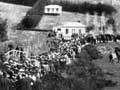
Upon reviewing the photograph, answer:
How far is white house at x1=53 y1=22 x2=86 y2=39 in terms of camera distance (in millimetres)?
18903

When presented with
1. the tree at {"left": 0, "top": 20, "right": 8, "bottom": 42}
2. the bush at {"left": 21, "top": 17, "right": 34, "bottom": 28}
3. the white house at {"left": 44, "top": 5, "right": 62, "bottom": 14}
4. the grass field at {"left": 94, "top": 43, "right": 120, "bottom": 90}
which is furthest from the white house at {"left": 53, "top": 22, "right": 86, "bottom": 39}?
the tree at {"left": 0, "top": 20, "right": 8, "bottom": 42}

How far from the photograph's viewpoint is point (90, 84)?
11008mm

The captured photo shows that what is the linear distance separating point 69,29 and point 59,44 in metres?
4.77

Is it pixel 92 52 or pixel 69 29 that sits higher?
pixel 69 29

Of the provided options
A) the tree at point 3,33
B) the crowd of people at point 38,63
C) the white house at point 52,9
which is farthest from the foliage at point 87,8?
the tree at point 3,33

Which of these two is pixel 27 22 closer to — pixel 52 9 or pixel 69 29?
pixel 69 29

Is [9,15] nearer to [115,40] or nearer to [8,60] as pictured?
[8,60]

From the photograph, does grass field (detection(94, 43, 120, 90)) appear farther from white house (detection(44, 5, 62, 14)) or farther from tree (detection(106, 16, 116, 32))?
tree (detection(106, 16, 116, 32))

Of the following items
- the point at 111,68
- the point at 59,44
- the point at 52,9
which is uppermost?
the point at 52,9

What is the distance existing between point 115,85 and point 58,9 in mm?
10766

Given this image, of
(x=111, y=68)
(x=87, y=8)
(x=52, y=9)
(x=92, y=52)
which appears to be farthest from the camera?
(x=87, y=8)

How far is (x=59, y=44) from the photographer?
15383 mm

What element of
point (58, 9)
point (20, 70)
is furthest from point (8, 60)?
point (58, 9)

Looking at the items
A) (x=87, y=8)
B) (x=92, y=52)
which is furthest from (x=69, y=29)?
(x=87, y=8)
